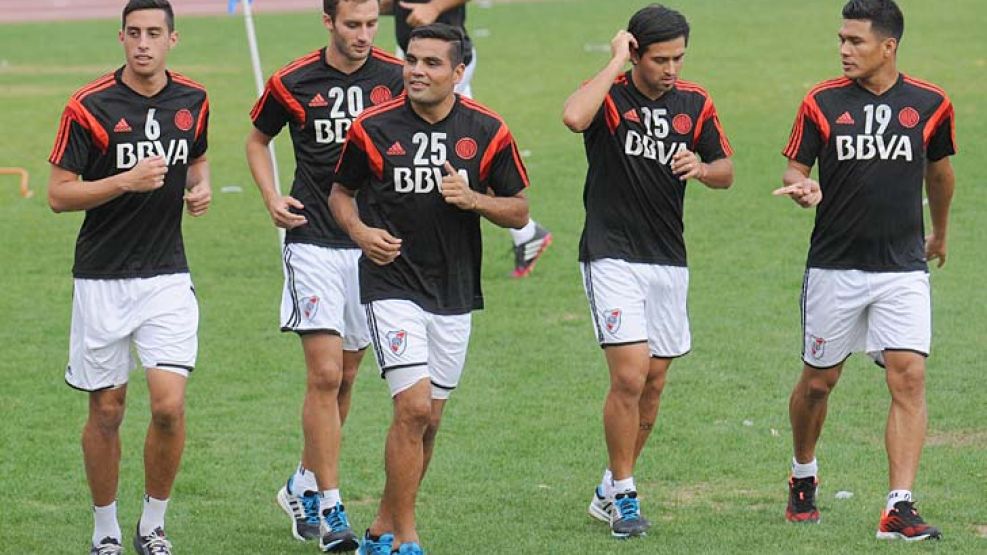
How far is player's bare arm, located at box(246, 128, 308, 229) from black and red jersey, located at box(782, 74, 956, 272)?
2.29 m

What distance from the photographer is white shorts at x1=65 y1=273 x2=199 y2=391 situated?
791 centimetres

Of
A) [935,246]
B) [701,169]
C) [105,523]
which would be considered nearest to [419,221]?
[701,169]

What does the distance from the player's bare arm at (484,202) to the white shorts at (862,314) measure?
1.55m

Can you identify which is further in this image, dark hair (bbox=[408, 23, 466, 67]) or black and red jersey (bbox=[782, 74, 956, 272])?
black and red jersey (bbox=[782, 74, 956, 272])

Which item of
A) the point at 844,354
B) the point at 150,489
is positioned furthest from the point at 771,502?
the point at 150,489

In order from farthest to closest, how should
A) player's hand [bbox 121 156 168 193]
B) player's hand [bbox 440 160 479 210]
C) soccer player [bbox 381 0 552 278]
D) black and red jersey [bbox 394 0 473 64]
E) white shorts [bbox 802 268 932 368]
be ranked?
black and red jersey [bbox 394 0 473 64], soccer player [bbox 381 0 552 278], white shorts [bbox 802 268 932 368], player's hand [bbox 440 160 479 210], player's hand [bbox 121 156 168 193]

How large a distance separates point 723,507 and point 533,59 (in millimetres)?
19859

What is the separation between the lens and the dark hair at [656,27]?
27.5 feet

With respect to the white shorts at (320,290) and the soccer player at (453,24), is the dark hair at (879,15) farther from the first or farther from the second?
the soccer player at (453,24)

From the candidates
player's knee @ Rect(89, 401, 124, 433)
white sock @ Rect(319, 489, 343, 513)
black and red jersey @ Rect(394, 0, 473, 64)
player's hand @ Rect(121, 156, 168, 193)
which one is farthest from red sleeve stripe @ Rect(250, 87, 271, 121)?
black and red jersey @ Rect(394, 0, 473, 64)

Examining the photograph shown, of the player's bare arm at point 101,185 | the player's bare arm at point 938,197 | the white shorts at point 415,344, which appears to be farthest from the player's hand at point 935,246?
the player's bare arm at point 101,185

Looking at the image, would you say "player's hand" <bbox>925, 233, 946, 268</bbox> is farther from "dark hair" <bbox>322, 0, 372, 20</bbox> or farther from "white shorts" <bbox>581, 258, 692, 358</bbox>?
"dark hair" <bbox>322, 0, 372, 20</bbox>

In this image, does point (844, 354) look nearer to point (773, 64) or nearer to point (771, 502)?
point (771, 502)

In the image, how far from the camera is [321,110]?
8609 millimetres
